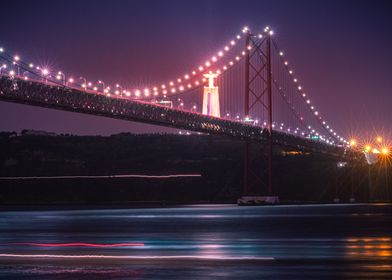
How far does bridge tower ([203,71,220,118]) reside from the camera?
75.4 m

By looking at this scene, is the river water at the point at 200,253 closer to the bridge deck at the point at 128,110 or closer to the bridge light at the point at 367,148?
the bridge deck at the point at 128,110

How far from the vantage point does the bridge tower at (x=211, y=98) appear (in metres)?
75.4

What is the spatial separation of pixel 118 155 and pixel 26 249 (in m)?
104

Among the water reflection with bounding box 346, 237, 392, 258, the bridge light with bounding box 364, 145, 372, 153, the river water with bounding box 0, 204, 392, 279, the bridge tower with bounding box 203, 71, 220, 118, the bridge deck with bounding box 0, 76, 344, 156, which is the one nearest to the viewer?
the river water with bounding box 0, 204, 392, 279

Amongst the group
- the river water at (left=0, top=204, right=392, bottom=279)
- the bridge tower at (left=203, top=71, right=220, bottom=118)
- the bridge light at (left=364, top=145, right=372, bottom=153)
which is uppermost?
the bridge tower at (left=203, top=71, right=220, bottom=118)

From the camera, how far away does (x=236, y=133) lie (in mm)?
69625

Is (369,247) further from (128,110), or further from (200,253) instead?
(128,110)

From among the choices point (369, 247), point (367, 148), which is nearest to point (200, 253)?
point (369, 247)

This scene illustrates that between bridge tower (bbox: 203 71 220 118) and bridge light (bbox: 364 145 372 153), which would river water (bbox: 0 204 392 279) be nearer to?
bridge tower (bbox: 203 71 220 118)

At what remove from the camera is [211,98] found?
77.2 meters

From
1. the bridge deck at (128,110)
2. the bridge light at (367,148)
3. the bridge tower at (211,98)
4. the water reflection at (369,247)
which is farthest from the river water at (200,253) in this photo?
the bridge light at (367,148)

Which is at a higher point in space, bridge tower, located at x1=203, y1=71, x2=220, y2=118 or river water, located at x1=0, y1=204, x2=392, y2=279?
bridge tower, located at x1=203, y1=71, x2=220, y2=118

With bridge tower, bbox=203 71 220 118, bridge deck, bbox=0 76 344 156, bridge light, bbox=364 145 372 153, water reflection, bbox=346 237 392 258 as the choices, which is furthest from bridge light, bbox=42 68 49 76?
bridge light, bbox=364 145 372 153

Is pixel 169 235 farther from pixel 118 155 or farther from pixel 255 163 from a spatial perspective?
pixel 118 155
